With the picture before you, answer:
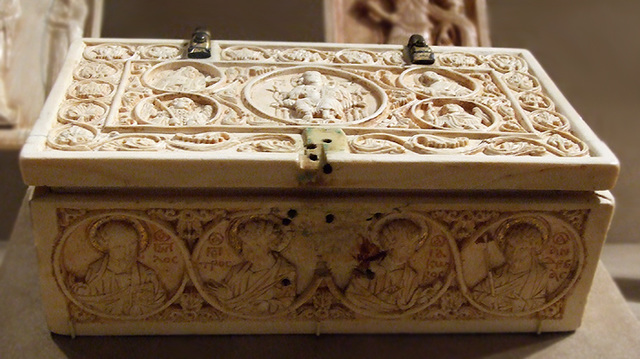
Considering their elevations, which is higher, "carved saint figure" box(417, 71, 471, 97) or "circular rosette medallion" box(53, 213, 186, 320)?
"carved saint figure" box(417, 71, 471, 97)

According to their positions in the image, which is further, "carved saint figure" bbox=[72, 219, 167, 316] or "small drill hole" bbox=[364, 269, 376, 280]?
"small drill hole" bbox=[364, 269, 376, 280]

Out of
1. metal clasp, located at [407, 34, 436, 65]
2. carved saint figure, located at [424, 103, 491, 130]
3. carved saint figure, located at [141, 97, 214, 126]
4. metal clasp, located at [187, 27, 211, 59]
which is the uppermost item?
metal clasp, located at [187, 27, 211, 59]

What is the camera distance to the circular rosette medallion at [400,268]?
6.63 feet

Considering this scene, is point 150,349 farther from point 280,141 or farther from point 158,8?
point 158,8

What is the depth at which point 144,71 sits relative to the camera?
2.48m

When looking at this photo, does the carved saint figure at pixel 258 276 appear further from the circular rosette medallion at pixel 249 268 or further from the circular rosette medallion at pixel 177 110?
the circular rosette medallion at pixel 177 110

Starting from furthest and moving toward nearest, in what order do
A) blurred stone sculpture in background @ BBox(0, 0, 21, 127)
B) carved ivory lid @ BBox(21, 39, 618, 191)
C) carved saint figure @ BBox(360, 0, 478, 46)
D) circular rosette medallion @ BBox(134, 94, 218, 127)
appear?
1. carved saint figure @ BBox(360, 0, 478, 46)
2. blurred stone sculpture in background @ BBox(0, 0, 21, 127)
3. circular rosette medallion @ BBox(134, 94, 218, 127)
4. carved ivory lid @ BBox(21, 39, 618, 191)

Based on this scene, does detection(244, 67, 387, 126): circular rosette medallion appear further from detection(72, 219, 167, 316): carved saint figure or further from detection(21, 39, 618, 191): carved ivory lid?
detection(72, 219, 167, 316): carved saint figure

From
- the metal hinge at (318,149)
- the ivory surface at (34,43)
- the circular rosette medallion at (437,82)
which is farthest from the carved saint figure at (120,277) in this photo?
the ivory surface at (34,43)

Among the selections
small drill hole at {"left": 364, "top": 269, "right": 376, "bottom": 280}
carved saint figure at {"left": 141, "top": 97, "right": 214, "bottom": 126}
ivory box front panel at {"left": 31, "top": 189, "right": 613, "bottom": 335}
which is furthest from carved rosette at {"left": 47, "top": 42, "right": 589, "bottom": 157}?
small drill hole at {"left": 364, "top": 269, "right": 376, "bottom": 280}

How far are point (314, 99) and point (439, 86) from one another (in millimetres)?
451

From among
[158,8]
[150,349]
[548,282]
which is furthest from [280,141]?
[158,8]

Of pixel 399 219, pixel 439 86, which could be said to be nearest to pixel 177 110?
pixel 399 219

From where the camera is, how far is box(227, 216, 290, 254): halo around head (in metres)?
2.00
